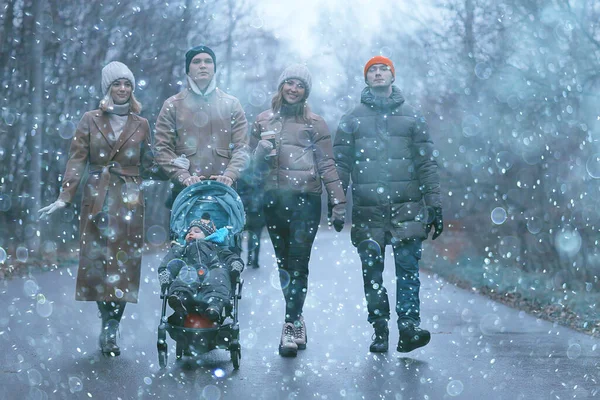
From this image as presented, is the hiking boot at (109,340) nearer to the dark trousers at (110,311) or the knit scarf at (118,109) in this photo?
the dark trousers at (110,311)

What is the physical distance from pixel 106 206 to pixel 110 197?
8 cm

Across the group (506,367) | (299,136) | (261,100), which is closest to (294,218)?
(299,136)

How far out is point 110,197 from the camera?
8.57 m

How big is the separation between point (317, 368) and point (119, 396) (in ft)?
5.81

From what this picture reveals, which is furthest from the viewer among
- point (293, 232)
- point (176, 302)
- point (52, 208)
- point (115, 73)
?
point (293, 232)

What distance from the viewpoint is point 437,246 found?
24578 mm

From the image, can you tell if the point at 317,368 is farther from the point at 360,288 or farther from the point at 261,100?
the point at 261,100

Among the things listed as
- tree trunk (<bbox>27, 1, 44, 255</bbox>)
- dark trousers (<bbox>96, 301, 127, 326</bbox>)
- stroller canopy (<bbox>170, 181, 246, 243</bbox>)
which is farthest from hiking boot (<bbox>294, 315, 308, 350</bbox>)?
tree trunk (<bbox>27, 1, 44, 255</bbox>)

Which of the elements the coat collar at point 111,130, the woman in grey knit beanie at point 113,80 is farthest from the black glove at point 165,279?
the woman in grey knit beanie at point 113,80

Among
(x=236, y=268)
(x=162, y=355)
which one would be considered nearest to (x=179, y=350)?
(x=162, y=355)

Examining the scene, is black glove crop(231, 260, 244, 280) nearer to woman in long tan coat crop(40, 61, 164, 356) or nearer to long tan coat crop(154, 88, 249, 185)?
long tan coat crop(154, 88, 249, 185)

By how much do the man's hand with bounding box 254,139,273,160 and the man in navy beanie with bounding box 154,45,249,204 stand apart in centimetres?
11

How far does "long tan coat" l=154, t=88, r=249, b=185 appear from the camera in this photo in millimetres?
8492

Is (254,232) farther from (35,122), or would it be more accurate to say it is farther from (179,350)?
(179,350)
